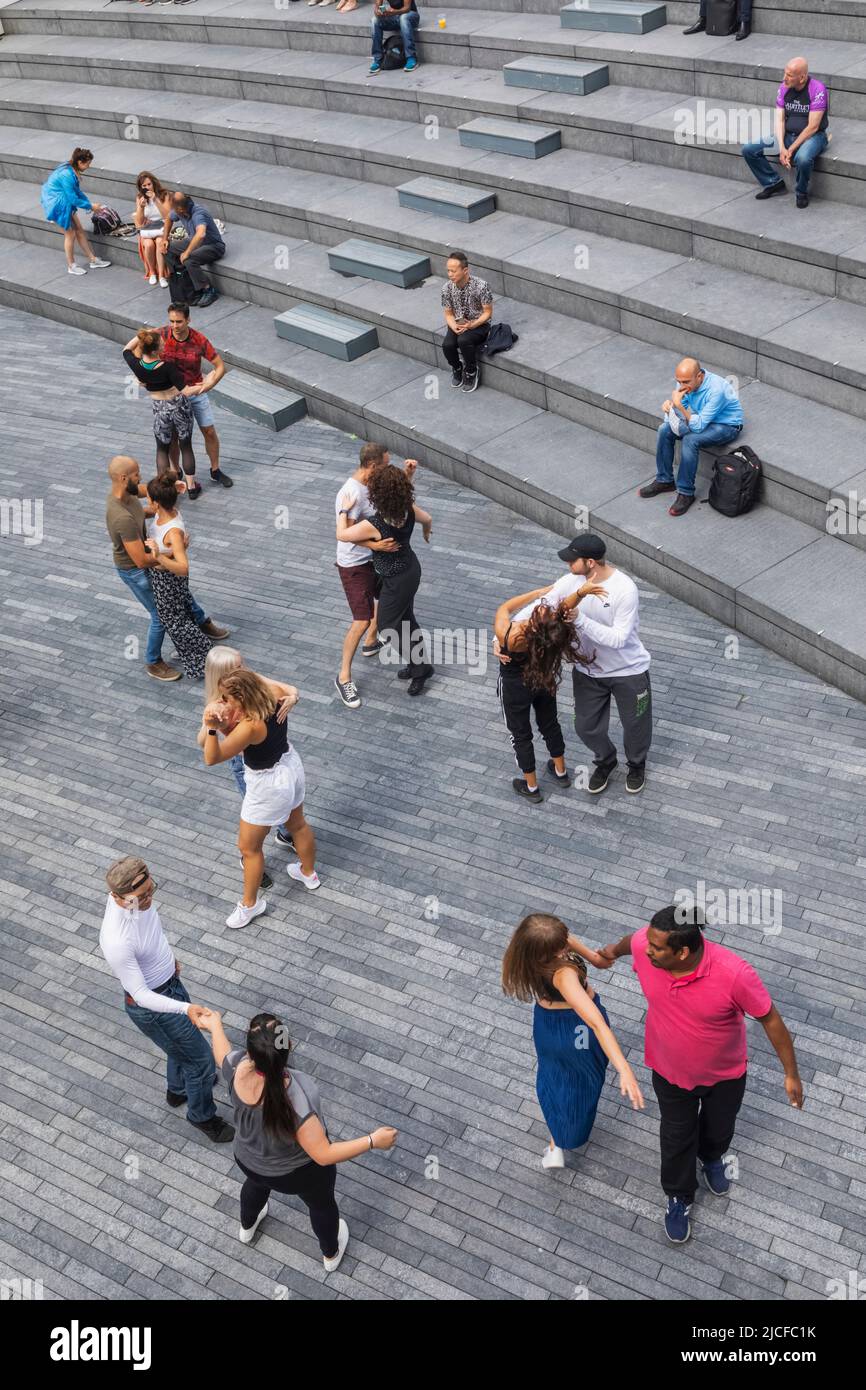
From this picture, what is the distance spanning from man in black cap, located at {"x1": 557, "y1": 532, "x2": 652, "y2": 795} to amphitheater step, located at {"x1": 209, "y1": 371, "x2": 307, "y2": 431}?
5.42 meters

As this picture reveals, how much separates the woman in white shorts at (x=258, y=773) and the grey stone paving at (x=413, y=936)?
225 millimetres

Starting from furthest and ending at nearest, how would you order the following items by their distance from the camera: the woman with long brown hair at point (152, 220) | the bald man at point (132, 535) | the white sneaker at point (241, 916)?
the woman with long brown hair at point (152, 220) → the bald man at point (132, 535) → the white sneaker at point (241, 916)

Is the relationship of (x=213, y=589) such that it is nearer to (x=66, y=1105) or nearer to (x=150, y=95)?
(x=66, y=1105)

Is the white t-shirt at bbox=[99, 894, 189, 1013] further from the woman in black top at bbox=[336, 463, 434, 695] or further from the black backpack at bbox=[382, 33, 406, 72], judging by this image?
the black backpack at bbox=[382, 33, 406, 72]

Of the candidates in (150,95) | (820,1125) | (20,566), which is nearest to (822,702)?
(820,1125)

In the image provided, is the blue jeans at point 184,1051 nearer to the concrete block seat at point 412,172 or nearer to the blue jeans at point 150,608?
the blue jeans at point 150,608

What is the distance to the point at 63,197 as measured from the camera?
584 inches

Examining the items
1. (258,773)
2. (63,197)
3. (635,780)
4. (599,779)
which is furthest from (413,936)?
(63,197)

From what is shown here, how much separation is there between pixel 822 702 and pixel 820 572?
3.15 feet

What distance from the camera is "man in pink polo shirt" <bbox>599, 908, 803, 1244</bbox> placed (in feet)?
15.8

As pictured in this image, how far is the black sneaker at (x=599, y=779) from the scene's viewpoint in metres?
7.84

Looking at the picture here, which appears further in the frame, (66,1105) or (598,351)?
(598,351)

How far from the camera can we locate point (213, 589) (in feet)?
33.8

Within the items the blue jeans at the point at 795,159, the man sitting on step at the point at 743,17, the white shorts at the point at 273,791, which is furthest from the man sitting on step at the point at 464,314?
the white shorts at the point at 273,791
